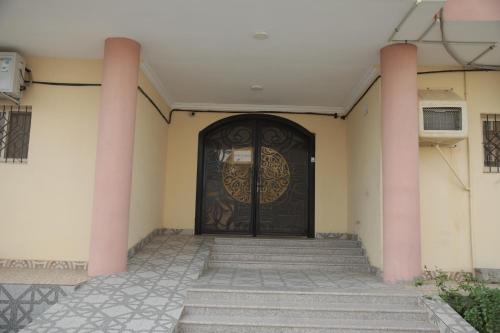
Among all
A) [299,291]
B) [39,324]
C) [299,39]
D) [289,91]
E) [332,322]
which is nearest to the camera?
[39,324]

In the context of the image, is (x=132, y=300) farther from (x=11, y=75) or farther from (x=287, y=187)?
(x=287, y=187)

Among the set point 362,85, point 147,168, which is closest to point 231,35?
point 362,85

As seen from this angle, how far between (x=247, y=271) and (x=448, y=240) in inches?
96.9

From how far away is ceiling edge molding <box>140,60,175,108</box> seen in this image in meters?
4.75

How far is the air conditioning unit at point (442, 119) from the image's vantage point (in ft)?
13.2

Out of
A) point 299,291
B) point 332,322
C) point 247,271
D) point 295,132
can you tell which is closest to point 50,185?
point 247,271

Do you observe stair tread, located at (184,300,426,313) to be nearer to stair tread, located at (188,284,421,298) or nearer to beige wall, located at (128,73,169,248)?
stair tread, located at (188,284,421,298)

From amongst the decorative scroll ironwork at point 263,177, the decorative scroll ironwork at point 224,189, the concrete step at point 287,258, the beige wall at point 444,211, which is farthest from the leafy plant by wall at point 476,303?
the decorative scroll ironwork at point 224,189

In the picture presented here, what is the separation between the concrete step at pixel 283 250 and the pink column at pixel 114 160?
161 cm

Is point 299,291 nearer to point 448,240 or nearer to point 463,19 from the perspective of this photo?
point 448,240

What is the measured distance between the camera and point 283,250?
513 cm

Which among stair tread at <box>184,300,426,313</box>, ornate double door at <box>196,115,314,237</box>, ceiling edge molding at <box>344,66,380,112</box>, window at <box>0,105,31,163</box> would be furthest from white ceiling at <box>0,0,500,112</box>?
stair tread at <box>184,300,426,313</box>

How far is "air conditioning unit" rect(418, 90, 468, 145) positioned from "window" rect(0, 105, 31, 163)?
470 cm

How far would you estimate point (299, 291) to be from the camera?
3.49m
